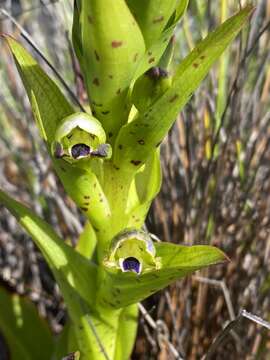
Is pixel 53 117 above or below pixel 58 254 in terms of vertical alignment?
above

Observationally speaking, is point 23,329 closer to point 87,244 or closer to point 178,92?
point 87,244

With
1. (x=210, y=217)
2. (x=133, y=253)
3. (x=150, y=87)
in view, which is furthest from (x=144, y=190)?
(x=210, y=217)

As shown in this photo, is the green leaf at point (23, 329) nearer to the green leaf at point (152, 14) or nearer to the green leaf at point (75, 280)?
the green leaf at point (75, 280)

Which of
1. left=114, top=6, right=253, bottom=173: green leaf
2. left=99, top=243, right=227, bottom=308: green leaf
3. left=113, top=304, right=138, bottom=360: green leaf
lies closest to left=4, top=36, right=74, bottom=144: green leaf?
left=114, top=6, right=253, bottom=173: green leaf

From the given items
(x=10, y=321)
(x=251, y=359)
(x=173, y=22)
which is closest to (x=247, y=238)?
(x=251, y=359)

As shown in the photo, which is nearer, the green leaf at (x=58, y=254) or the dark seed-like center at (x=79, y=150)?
the dark seed-like center at (x=79, y=150)

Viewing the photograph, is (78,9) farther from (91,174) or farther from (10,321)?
(10,321)

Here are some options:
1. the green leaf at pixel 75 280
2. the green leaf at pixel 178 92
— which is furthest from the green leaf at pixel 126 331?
the green leaf at pixel 178 92
